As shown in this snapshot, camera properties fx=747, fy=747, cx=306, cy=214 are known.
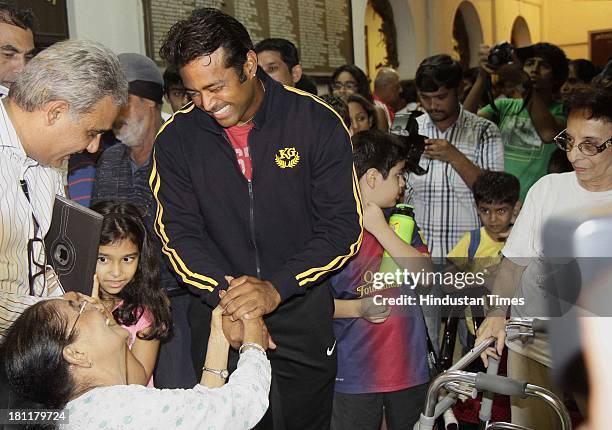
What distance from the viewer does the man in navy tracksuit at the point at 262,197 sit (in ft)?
7.24

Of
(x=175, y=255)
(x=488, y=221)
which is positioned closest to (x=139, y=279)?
(x=175, y=255)

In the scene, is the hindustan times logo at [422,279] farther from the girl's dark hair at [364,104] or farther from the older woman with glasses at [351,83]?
the older woman with glasses at [351,83]

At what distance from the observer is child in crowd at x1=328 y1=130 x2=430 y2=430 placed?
9.16 feet

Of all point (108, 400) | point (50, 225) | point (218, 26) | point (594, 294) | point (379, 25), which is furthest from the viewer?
point (379, 25)

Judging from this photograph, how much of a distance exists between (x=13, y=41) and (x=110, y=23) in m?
2.02

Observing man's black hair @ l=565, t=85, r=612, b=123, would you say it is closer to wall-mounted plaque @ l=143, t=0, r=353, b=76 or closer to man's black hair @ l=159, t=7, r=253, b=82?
man's black hair @ l=159, t=7, r=253, b=82

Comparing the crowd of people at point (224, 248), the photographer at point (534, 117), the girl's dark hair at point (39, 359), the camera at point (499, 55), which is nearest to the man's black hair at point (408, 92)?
the camera at point (499, 55)

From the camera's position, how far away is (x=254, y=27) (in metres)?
5.82

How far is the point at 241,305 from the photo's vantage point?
6.64 ft

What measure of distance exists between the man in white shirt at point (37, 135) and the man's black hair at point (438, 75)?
2.11 meters

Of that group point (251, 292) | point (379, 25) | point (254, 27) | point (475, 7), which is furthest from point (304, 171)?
point (475, 7)

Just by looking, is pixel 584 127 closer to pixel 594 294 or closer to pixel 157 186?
pixel 157 186

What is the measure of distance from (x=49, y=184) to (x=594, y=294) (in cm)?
170

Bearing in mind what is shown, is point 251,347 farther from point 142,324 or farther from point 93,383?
point 142,324
